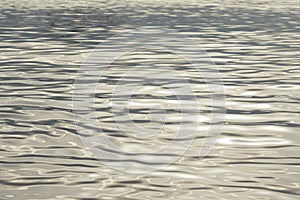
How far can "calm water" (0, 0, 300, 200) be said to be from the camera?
11.4 m

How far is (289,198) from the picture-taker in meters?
10.8

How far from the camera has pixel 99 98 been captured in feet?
64.4

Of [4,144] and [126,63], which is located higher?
[4,144]

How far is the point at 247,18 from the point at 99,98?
1416 inches

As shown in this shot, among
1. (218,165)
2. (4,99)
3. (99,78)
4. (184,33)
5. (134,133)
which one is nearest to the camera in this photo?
(218,165)

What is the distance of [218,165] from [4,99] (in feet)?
27.5

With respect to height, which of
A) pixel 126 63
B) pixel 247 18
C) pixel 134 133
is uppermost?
pixel 134 133

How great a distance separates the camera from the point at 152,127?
15883 mm

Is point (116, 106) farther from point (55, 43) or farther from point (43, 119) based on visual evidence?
point (55, 43)

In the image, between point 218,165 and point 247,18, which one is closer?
point 218,165

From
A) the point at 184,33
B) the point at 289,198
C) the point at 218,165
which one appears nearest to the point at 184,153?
the point at 218,165

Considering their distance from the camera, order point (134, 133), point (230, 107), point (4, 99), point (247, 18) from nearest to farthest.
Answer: point (134, 133) → point (230, 107) → point (4, 99) → point (247, 18)

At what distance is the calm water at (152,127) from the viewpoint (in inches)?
448

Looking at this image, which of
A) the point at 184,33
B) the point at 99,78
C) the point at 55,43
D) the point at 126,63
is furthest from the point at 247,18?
the point at 99,78
